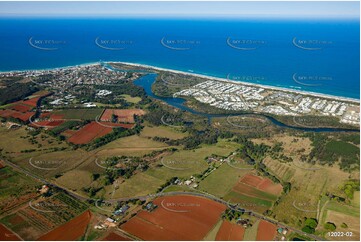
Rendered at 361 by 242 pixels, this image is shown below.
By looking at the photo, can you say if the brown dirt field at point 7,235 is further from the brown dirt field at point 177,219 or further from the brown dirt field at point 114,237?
the brown dirt field at point 177,219

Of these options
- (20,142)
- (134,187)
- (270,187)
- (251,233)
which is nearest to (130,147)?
(134,187)

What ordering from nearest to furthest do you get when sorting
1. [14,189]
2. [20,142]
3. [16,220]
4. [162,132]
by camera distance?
[16,220] < [14,189] < [20,142] < [162,132]

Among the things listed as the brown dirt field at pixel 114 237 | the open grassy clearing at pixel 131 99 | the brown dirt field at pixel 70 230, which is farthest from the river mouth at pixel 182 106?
the brown dirt field at pixel 114 237

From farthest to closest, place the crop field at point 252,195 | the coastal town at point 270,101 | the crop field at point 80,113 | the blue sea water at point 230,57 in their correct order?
the blue sea water at point 230,57, the coastal town at point 270,101, the crop field at point 80,113, the crop field at point 252,195

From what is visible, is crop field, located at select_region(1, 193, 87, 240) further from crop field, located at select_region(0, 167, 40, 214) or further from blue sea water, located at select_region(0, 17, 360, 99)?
blue sea water, located at select_region(0, 17, 360, 99)

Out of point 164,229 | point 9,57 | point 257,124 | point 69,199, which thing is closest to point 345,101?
point 257,124

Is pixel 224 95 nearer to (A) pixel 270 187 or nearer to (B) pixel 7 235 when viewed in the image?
(A) pixel 270 187
